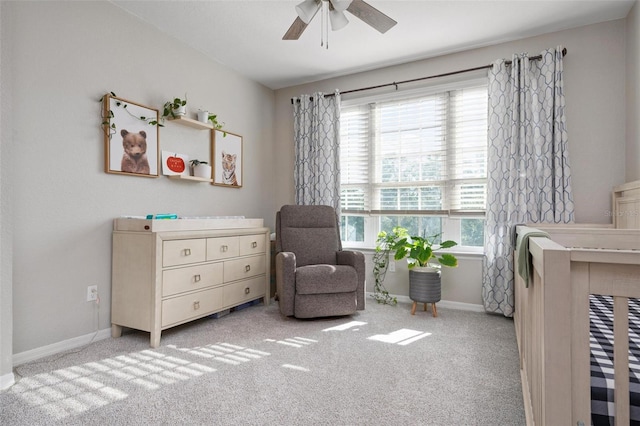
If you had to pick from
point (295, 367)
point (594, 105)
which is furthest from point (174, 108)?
point (594, 105)

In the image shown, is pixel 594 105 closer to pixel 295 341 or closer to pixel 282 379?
pixel 295 341

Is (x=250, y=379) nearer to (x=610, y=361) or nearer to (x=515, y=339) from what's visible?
(x=610, y=361)

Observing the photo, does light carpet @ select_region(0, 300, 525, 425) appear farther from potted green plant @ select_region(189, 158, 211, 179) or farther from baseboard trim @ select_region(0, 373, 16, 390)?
potted green plant @ select_region(189, 158, 211, 179)

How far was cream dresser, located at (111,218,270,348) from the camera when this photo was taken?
2361 mm

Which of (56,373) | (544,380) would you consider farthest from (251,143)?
(544,380)

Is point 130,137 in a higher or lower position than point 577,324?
higher

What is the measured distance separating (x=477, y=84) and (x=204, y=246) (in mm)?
2963

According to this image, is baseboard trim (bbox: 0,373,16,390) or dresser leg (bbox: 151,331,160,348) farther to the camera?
dresser leg (bbox: 151,331,160,348)

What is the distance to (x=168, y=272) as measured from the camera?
243cm

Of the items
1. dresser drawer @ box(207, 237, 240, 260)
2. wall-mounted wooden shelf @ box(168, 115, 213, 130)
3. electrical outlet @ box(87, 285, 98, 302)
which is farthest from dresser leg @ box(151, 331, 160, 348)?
wall-mounted wooden shelf @ box(168, 115, 213, 130)

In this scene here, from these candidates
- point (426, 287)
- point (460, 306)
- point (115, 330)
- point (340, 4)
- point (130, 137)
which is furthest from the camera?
point (460, 306)

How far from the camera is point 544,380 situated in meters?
0.89

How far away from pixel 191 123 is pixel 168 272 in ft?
4.78

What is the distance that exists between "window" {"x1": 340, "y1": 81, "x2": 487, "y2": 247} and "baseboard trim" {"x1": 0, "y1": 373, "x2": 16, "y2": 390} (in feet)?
9.96
